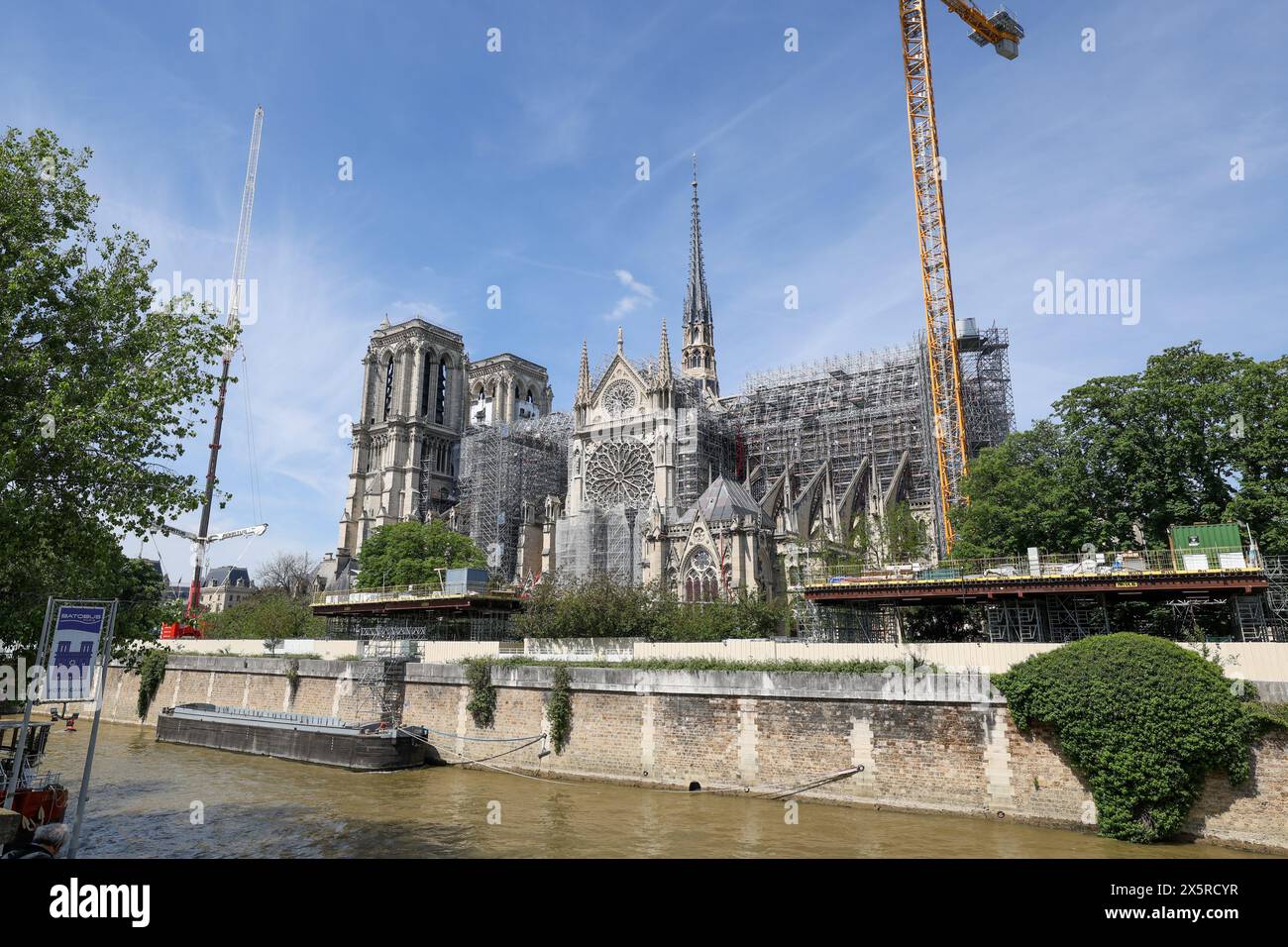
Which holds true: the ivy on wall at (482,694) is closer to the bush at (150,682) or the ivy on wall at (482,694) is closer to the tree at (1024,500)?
the tree at (1024,500)

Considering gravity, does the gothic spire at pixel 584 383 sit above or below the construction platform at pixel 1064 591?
above


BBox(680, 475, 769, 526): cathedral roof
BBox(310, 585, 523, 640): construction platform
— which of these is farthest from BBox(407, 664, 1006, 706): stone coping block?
BBox(680, 475, 769, 526): cathedral roof

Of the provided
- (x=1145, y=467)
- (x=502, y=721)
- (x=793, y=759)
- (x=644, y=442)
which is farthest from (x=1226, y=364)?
(x=644, y=442)

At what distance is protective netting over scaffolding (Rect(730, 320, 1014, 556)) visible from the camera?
54.2 meters

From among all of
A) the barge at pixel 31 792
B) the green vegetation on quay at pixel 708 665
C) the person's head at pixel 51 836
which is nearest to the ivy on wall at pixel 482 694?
the green vegetation on quay at pixel 708 665

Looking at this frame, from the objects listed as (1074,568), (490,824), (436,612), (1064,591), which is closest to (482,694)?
(490,824)

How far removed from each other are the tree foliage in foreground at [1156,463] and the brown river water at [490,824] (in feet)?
48.2

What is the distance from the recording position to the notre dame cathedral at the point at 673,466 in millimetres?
49969

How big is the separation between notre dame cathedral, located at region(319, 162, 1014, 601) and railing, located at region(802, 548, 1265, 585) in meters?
12.8

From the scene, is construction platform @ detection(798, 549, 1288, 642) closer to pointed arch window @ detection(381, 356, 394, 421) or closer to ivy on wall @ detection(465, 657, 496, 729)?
ivy on wall @ detection(465, 657, 496, 729)

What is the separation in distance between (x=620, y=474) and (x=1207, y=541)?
140 feet

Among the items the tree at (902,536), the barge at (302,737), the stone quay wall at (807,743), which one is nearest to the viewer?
the stone quay wall at (807,743)
